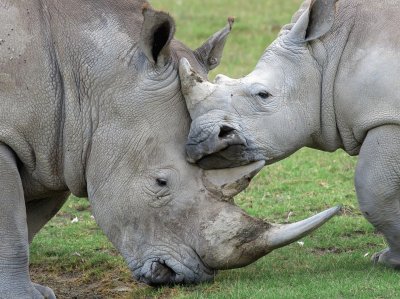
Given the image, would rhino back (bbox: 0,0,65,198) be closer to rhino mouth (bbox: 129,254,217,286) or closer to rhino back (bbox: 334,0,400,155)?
rhino mouth (bbox: 129,254,217,286)

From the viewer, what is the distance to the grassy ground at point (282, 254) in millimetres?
8125

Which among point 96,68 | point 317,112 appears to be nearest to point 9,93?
point 96,68

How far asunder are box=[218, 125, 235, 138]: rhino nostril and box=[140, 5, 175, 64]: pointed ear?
61 centimetres

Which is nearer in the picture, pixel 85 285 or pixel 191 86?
pixel 191 86

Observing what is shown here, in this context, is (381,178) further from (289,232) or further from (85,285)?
(85,285)

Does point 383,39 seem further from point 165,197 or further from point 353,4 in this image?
point 165,197

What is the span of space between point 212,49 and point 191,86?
1.56ft

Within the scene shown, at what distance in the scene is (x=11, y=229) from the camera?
26.6 feet

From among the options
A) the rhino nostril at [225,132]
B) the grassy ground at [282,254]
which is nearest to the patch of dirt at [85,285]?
the grassy ground at [282,254]

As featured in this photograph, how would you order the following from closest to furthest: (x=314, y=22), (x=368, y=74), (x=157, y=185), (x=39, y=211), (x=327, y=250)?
(x=157, y=185) < (x=368, y=74) < (x=314, y=22) < (x=39, y=211) < (x=327, y=250)

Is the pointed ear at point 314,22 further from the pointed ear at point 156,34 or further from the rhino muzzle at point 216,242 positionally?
the rhino muzzle at point 216,242

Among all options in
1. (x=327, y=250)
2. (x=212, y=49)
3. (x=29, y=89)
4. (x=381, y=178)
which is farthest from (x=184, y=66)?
(x=327, y=250)

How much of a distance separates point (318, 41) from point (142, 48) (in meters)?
1.42

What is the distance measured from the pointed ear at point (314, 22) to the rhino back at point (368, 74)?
0.68ft
